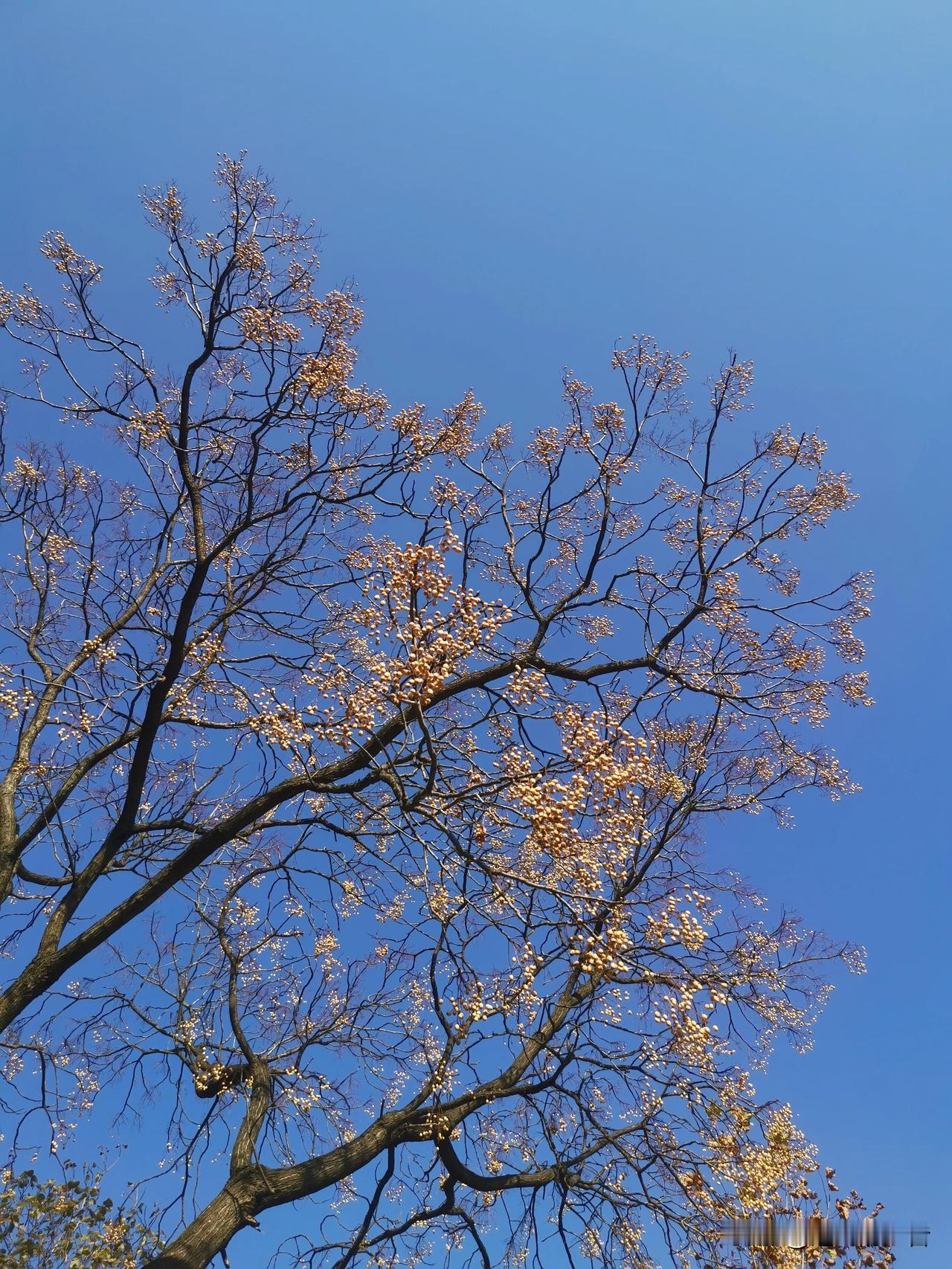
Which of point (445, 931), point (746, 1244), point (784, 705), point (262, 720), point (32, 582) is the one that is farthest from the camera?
point (32, 582)

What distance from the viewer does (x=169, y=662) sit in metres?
7.09

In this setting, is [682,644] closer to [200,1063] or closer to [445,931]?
[445,931]

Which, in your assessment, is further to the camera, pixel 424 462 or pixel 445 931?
pixel 424 462

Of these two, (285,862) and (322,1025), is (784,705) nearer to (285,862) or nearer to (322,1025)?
(285,862)

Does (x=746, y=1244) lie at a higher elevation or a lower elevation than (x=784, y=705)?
lower

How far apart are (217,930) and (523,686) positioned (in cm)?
574

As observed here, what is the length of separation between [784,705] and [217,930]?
272 inches

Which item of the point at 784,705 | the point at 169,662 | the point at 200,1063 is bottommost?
the point at 200,1063

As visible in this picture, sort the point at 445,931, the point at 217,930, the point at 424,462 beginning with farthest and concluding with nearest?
the point at 217,930
the point at 424,462
the point at 445,931

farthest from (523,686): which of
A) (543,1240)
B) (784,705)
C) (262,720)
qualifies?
(543,1240)

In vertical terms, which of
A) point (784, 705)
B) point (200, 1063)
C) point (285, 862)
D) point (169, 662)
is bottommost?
point (200, 1063)

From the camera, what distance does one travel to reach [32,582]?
31.4ft

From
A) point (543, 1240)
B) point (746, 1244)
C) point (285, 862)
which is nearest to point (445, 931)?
point (285, 862)

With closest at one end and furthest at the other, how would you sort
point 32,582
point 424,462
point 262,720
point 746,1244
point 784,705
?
point 262,720
point 746,1244
point 424,462
point 784,705
point 32,582
